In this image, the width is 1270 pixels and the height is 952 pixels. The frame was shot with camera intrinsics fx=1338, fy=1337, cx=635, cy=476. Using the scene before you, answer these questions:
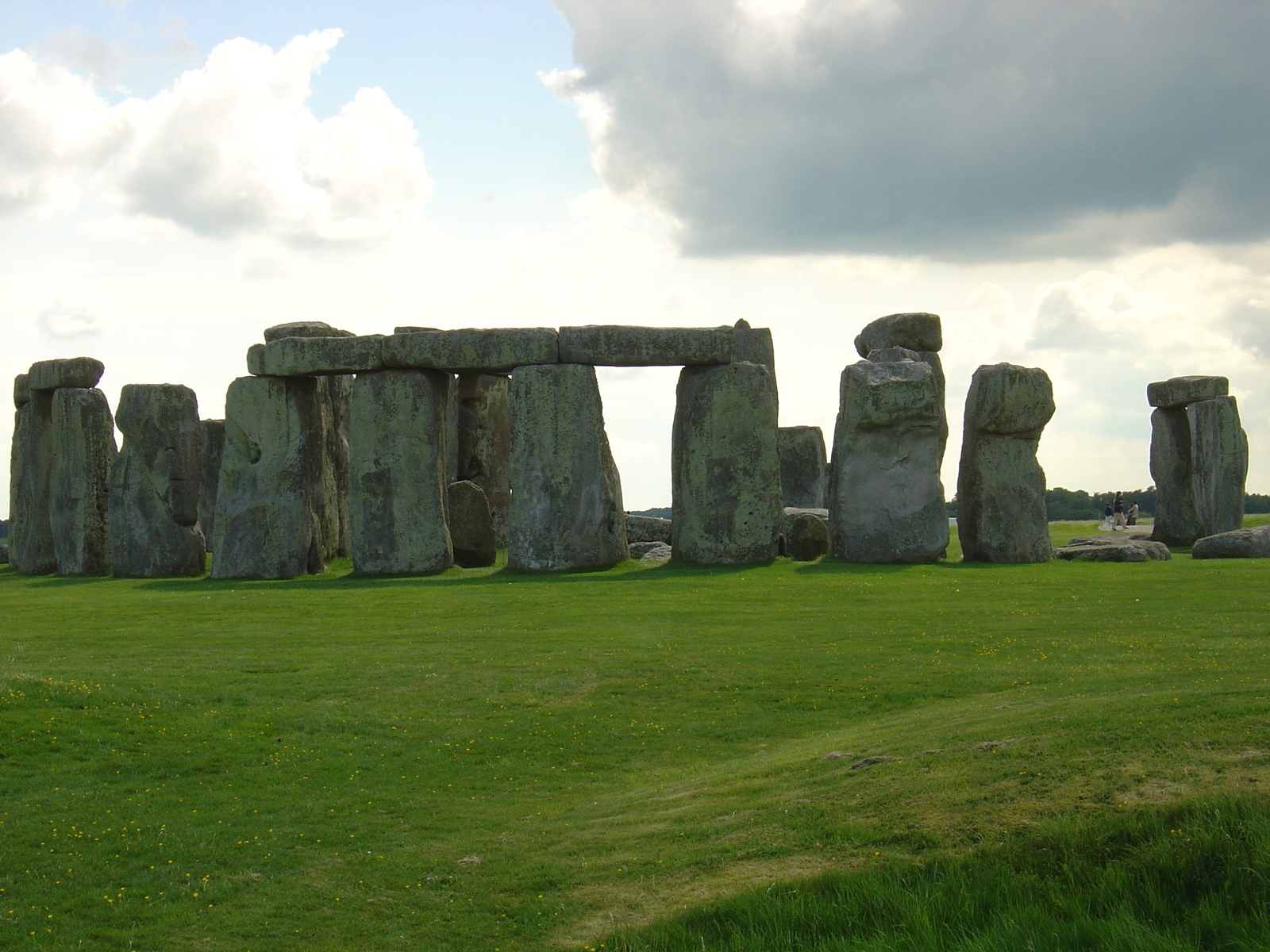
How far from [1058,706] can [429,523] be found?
16.1 m

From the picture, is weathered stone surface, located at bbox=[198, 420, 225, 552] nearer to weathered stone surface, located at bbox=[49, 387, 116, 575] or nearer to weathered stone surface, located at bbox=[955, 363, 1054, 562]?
weathered stone surface, located at bbox=[49, 387, 116, 575]

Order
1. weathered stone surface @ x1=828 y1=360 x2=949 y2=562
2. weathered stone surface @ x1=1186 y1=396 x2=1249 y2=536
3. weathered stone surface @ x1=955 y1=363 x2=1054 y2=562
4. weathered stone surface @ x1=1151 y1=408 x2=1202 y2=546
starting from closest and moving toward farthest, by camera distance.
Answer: weathered stone surface @ x1=828 y1=360 x2=949 y2=562 < weathered stone surface @ x1=955 y1=363 x2=1054 y2=562 < weathered stone surface @ x1=1186 y1=396 x2=1249 y2=536 < weathered stone surface @ x1=1151 y1=408 x2=1202 y2=546

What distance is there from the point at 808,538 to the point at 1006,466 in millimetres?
3881

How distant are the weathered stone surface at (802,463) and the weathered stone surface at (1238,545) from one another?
10.9 metres

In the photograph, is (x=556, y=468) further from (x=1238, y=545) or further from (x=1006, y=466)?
(x=1238, y=545)

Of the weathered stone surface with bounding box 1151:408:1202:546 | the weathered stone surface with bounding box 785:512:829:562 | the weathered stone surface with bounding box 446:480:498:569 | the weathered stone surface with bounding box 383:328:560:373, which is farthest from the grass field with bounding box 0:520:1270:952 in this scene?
the weathered stone surface with bounding box 1151:408:1202:546

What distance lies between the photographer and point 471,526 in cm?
2650

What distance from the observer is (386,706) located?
500 inches

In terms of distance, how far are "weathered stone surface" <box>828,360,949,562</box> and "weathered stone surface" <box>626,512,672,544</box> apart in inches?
289

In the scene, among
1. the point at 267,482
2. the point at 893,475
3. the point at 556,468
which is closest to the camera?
the point at 893,475

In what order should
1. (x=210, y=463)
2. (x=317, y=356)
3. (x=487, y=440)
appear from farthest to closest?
(x=210, y=463) < (x=487, y=440) < (x=317, y=356)

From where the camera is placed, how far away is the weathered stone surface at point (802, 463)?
3394 cm

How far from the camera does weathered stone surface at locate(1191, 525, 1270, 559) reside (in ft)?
77.3

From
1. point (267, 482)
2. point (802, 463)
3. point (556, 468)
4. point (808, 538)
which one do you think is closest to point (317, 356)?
point (267, 482)
